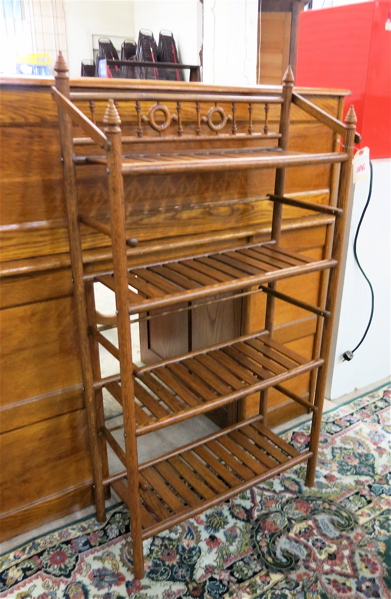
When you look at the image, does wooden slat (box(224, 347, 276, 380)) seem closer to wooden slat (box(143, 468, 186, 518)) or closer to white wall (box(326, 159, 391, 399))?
wooden slat (box(143, 468, 186, 518))

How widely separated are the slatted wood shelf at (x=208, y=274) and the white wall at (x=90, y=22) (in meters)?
4.93

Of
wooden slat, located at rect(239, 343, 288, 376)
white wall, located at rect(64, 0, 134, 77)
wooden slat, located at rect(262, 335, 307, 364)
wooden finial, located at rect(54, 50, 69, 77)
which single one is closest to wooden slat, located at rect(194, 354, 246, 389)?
wooden slat, located at rect(239, 343, 288, 376)

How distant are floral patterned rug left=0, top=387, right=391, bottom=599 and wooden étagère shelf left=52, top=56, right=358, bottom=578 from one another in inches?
3.0

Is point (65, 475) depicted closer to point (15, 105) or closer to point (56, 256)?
point (56, 256)

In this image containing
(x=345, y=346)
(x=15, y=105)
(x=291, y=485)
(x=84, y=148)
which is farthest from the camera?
(x=345, y=346)

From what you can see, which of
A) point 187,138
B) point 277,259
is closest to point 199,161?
point 187,138

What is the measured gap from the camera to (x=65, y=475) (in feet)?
4.94

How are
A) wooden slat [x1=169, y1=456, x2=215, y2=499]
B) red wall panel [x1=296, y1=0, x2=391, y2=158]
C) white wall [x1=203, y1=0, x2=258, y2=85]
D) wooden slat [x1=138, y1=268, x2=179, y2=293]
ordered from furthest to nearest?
white wall [x1=203, y1=0, x2=258, y2=85]
red wall panel [x1=296, y1=0, x2=391, y2=158]
wooden slat [x1=169, y1=456, x2=215, y2=499]
wooden slat [x1=138, y1=268, x2=179, y2=293]

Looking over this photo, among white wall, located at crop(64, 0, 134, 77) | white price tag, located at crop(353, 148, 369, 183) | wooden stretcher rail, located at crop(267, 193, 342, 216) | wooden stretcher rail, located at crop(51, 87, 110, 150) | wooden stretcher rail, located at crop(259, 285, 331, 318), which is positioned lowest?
wooden stretcher rail, located at crop(259, 285, 331, 318)

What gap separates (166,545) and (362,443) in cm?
90

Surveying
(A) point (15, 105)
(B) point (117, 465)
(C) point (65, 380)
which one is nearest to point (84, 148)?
(A) point (15, 105)

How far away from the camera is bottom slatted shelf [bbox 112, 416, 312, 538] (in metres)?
1.37

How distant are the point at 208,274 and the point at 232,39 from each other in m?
2.09

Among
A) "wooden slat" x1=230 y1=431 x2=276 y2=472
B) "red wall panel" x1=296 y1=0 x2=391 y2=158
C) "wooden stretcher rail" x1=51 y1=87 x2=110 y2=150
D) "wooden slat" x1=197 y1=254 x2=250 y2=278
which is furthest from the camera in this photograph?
"red wall panel" x1=296 y1=0 x2=391 y2=158
